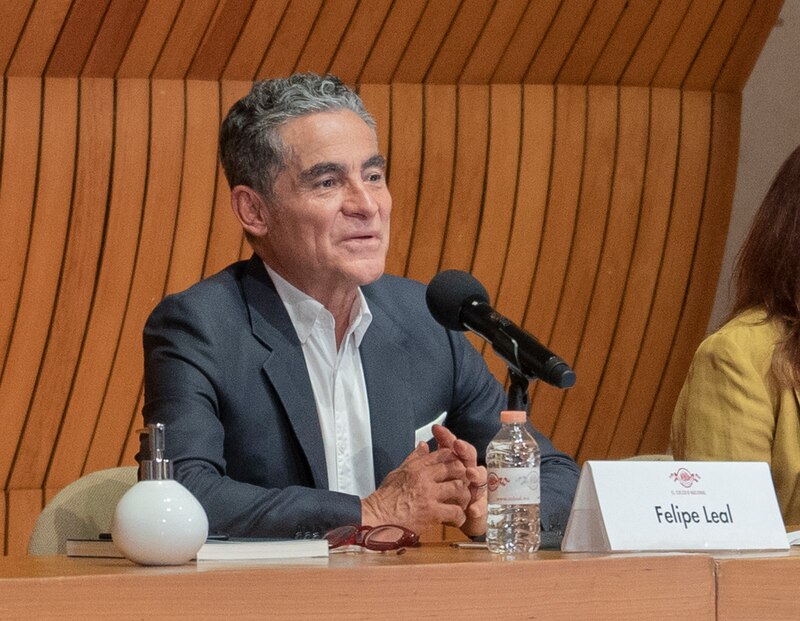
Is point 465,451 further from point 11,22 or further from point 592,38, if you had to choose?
point 592,38

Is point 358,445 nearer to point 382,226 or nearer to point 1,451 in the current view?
point 382,226

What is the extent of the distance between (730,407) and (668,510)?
0.98 metres

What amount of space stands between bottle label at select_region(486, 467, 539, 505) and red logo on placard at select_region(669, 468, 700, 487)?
196mm

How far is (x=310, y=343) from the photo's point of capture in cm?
270

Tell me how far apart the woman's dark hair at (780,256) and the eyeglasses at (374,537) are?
1.10 metres

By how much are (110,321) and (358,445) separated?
204 centimetres

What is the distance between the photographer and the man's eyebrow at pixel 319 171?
2.70 meters

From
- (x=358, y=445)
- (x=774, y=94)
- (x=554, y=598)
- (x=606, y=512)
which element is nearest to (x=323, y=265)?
(x=358, y=445)

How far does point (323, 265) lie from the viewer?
8.80 feet

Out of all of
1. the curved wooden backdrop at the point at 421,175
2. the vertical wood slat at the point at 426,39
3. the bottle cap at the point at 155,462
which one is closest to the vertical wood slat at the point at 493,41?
the curved wooden backdrop at the point at 421,175

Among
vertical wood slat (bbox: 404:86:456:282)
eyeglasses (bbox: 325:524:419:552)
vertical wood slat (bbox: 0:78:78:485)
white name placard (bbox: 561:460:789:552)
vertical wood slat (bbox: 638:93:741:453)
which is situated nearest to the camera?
white name placard (bbox: 561:460:789:552)

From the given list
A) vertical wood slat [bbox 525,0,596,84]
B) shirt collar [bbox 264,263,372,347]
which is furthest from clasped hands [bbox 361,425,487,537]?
vertical wood slat [bbox 525,0,596,84]

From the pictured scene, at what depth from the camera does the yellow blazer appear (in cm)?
282

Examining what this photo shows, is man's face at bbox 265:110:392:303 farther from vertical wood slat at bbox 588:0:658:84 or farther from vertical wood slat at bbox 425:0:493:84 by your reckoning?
vertical wood slat at bbox 588:0:658:84
